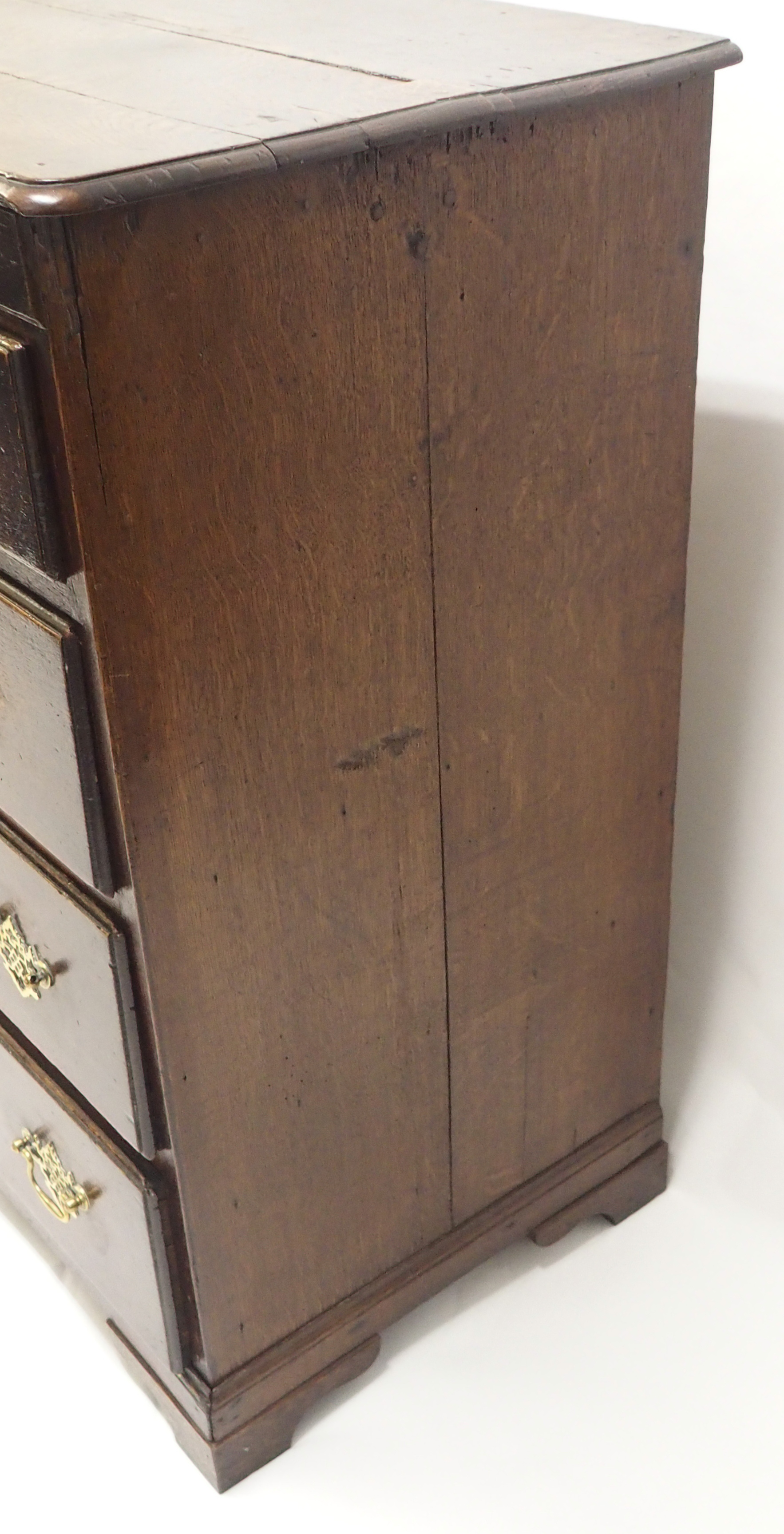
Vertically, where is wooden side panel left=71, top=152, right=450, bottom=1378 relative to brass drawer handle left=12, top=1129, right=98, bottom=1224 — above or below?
above

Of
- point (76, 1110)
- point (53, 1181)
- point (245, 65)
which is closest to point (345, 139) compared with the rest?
point (245, 65)

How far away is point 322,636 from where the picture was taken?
104 cm

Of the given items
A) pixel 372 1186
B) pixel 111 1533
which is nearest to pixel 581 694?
pixel 372 1186

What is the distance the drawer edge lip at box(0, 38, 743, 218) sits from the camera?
779mm

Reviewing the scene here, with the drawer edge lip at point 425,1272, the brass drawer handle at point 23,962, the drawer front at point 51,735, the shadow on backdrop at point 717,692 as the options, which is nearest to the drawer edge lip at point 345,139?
the drawer front at point 51,735

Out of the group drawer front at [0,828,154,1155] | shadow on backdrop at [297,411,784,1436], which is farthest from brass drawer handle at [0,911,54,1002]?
shadow on backdrop at [297,411,784,1436]

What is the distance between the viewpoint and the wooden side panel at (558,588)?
40.6 inches

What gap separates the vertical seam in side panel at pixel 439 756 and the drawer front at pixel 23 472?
0.28 meters

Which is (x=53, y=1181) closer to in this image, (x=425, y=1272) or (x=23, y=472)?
(x=425, y=1272)

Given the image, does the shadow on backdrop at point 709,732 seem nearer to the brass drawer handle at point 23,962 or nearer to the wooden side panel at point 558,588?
the wooden side panel at point 558,588

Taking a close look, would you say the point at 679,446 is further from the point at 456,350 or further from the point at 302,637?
the point at 302,637

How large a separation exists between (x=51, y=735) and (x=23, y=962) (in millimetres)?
276

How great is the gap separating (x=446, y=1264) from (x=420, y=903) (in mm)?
412

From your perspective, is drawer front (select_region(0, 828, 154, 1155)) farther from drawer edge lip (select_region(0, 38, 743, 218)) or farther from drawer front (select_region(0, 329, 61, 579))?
drawer edge lip (select_region(0, 38, 743, 218))
